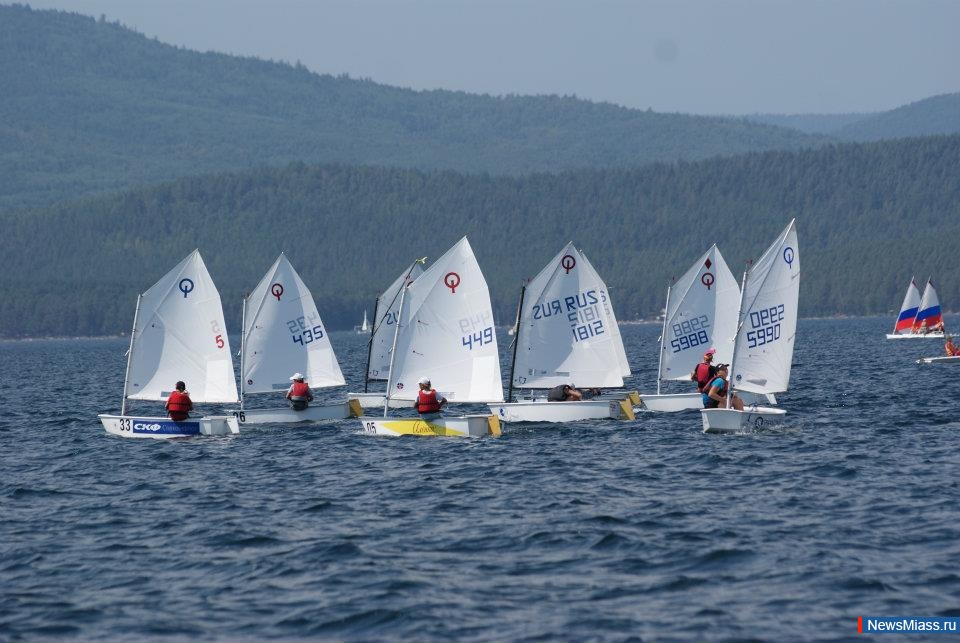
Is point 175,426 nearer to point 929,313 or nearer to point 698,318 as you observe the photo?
point 698,318

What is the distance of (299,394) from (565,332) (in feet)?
29.8

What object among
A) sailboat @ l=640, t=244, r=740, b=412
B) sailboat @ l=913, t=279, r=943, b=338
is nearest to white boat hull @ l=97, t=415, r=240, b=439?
sailboat @ l=640, t=244, r=740, b=412

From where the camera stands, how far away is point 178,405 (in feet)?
154

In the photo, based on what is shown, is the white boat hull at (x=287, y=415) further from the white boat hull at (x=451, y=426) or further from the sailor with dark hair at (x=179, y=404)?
the white boat hull at (x=451, y=426)

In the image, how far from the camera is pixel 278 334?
51.4 metres

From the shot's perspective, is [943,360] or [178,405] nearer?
[178,405]

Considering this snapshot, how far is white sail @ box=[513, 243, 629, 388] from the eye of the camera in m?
48.9

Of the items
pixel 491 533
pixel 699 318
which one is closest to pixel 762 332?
pixel 699 318

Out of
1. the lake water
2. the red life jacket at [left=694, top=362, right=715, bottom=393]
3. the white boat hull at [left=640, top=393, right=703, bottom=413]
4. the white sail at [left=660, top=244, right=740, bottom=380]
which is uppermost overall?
the white sail at [left=660, top=244, right=740, bottom=380]

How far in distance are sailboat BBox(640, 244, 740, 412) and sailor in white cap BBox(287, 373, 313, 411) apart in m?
13.5

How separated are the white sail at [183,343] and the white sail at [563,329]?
9846mm

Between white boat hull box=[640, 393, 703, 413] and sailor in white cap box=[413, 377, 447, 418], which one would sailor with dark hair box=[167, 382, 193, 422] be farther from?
white boat hull box=[640, 393, 703, 413]

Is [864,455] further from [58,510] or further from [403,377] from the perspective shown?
[58,510]

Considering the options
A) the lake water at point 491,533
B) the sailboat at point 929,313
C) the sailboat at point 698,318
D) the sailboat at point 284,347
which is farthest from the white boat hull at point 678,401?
the sailboat at point 929,313
